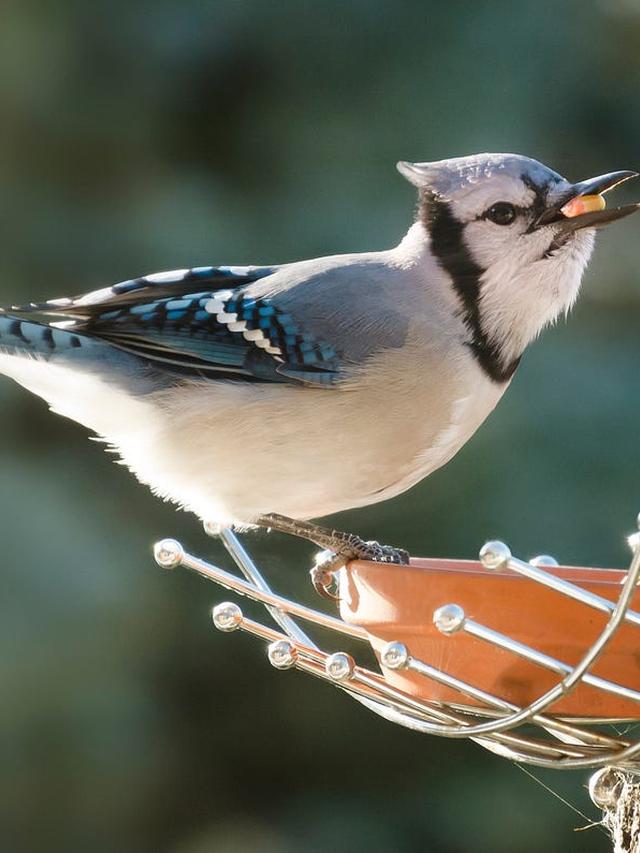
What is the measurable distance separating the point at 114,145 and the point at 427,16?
59cm

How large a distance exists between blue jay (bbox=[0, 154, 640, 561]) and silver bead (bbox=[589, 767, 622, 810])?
28cm

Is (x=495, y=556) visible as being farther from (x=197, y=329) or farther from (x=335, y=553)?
(x=197, y=329)

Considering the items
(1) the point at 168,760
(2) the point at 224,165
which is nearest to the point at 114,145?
(2) the point at 224,165

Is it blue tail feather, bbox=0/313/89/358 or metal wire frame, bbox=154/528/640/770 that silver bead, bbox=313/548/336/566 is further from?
blue tail feather, bbox=0/313/89/358

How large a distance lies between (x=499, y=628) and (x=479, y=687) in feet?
0.25

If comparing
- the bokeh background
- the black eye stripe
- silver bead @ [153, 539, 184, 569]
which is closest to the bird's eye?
the black eye stripe

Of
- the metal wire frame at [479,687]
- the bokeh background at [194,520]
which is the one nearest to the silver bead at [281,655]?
the metal wire frame at [479,687]

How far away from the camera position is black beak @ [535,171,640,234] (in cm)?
115

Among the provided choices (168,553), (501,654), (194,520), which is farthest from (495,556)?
(194,520)

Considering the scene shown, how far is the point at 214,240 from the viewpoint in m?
2.23

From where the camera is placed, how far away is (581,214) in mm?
1203

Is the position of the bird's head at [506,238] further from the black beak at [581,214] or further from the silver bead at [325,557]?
the silver bead at [325,557]

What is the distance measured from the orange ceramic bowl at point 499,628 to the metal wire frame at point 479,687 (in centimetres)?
2

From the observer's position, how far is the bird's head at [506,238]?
1.22 m
